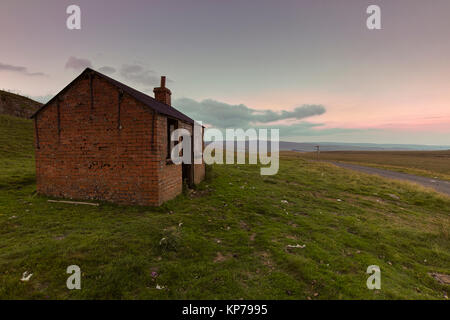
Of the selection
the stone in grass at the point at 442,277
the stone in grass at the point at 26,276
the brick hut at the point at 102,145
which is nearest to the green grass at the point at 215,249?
the stone in grass at the point at 26,276

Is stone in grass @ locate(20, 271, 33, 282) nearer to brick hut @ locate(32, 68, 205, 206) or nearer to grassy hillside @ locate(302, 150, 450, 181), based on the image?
brick hut @ locate(32, 68, 205, 206)

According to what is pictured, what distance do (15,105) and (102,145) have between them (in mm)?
38892

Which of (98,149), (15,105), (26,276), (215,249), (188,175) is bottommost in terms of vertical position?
(215,249)

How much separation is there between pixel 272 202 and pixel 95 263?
873 cm

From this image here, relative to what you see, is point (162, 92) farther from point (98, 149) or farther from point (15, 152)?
point (15, 152)

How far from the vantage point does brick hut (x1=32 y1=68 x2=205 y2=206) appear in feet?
27.6

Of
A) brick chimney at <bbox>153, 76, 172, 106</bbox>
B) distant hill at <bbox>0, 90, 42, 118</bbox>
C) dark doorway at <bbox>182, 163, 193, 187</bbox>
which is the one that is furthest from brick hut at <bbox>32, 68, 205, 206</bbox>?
distant hill at <bbox>0, 90, 42, 118</bbox>

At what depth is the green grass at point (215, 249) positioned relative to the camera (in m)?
3.97

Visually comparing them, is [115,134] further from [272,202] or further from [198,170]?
[272,202]

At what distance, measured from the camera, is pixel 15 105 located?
31.5 meters

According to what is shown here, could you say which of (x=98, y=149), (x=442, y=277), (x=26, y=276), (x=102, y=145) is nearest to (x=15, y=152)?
(x=98, y=149)

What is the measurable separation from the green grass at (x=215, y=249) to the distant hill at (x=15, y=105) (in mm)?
31305

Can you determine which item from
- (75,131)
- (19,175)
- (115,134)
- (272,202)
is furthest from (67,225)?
(19,175)
